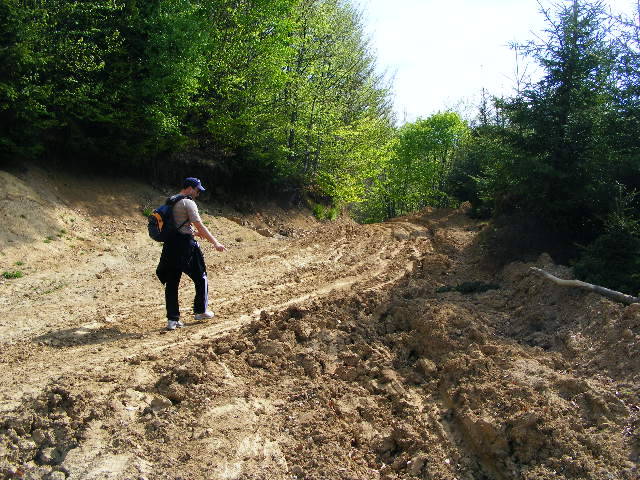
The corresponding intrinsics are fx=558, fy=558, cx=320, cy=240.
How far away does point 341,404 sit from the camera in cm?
578

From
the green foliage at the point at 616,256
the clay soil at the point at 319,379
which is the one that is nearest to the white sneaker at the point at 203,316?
the clay soil at the point at 319,379

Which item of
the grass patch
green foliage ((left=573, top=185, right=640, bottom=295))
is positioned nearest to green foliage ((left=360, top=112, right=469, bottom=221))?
green foliage ((left=573, top=185, right=640, bottom=295))

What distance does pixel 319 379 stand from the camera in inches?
241

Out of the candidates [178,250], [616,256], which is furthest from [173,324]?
[616,256]

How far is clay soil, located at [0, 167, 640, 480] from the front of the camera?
4.74 m

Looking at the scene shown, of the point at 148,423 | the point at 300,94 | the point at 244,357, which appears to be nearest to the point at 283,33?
the point at 300,94

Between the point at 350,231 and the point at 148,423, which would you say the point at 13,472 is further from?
the point at 350,231

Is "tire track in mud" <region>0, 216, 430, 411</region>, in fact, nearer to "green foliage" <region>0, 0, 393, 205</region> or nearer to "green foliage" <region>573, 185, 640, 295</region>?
"green foliage" <region>573, 185, 640, 295</region>

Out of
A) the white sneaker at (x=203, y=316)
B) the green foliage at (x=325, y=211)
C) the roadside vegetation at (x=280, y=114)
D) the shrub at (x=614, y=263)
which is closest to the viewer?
the white sneaker at (x=203, y=316)

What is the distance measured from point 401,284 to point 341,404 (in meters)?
3.73

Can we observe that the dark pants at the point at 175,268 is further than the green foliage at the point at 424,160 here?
No

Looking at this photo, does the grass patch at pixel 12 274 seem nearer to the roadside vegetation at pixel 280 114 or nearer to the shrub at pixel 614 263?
the roadside vegetation at pixel 280 114

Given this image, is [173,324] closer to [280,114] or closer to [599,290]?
[599,290]

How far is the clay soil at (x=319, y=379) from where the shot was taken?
474 cm
